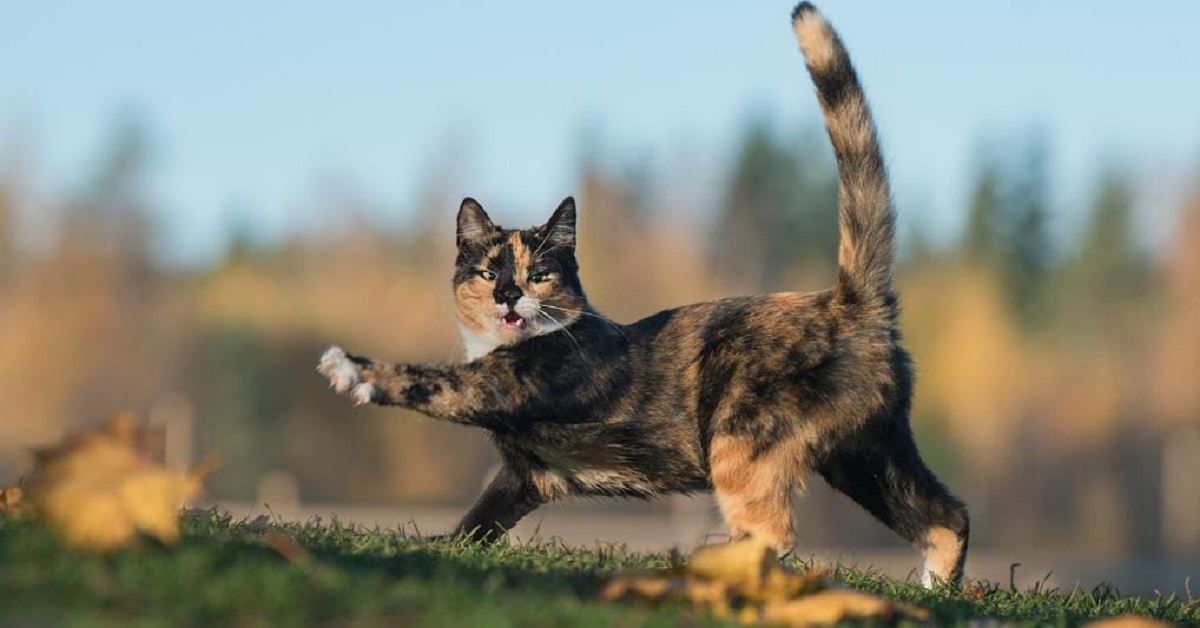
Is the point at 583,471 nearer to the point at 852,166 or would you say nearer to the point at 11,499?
the point at 852,166

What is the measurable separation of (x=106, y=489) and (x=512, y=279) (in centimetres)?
370

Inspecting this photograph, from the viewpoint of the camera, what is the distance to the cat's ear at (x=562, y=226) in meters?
8.92

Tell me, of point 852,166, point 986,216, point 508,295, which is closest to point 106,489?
point 508,295

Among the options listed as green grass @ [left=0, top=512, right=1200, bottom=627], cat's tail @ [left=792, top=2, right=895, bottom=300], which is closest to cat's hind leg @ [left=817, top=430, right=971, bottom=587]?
cat's tail @ [left=792, top=2, right=895, bottom=300]

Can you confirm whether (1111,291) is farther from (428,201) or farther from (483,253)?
(483,253)

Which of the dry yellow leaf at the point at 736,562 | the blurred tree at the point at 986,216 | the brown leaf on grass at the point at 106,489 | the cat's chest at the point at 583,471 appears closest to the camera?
the brown leaf on grass at the point at 106,489

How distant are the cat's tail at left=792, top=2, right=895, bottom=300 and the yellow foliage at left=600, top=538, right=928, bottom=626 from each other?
9.57 feet

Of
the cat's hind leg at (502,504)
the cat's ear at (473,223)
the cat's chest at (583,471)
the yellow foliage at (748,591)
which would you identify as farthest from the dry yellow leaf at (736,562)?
the cat's ear at (473,223)

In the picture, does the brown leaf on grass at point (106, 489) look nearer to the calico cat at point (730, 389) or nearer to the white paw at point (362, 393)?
the white paw at point (362, 393)

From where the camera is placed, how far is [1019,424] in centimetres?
5944

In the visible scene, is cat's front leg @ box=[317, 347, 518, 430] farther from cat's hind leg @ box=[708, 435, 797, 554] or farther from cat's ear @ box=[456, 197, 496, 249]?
cat's ear @ box=[456, 197, 496, 249]

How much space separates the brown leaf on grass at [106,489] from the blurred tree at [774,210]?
62.0 m

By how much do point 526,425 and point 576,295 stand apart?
984 millimetres

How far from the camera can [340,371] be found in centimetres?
727
